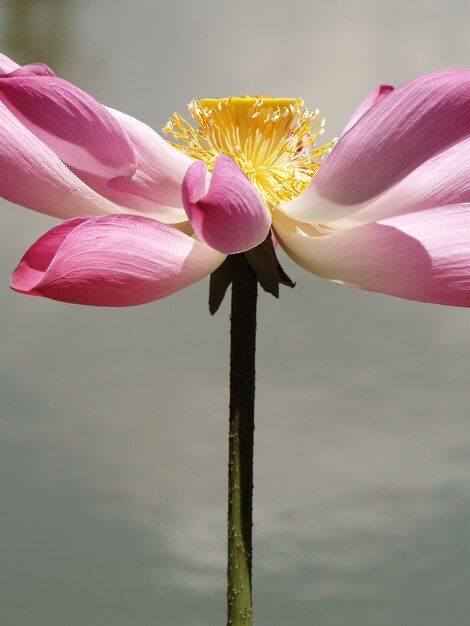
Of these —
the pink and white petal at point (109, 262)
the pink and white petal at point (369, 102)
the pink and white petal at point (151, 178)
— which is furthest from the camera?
the pink and white petal at point (369, 102)

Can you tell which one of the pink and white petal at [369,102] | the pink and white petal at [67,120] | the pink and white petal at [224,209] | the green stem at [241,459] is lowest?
the green stem at [241,459]

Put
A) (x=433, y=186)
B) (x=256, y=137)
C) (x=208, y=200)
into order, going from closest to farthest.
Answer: (x=208, y=200) < (x=433, y=186) < (x=256, y=137)

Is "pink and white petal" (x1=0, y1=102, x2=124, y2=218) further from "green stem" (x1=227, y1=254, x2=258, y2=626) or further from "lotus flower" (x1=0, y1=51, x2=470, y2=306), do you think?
"green stem" (x1=227, y1=254, x2=258, y2=626)

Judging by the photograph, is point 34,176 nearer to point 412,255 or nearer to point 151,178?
point 151,178

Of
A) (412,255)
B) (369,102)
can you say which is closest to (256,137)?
(369,102)

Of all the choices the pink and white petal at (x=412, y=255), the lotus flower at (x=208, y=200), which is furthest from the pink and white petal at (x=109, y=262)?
the pink and white petal at (x=412, y=255)

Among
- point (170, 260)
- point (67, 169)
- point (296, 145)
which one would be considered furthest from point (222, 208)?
point (296, 145)

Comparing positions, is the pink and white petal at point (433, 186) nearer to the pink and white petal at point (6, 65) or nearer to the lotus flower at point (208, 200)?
the lotus flower at point (208, 200)

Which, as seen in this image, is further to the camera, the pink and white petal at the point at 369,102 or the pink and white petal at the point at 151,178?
the pink and white petal at the point at 369,102
